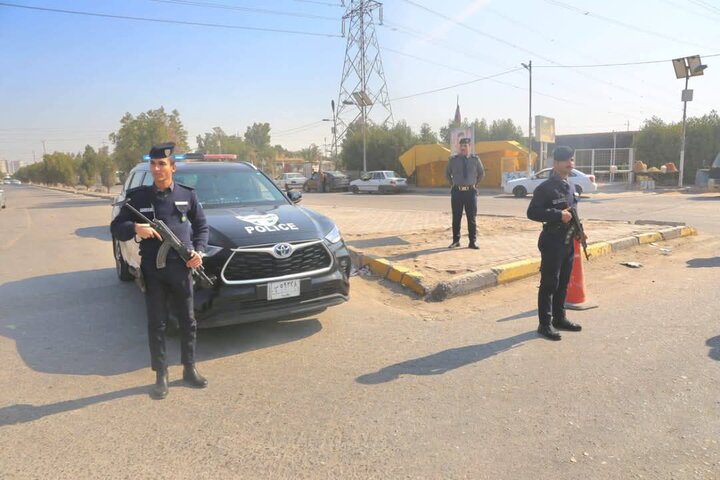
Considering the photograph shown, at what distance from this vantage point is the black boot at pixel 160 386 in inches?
142

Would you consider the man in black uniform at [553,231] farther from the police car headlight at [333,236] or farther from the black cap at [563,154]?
the police car headlight at [333,236]

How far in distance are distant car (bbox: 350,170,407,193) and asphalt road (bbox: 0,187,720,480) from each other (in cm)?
2632

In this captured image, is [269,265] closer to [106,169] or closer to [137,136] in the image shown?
[137,136]

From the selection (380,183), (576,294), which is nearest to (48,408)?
(576,294)

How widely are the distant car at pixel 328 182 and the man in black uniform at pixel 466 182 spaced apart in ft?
92.1

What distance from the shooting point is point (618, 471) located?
2.65 meters

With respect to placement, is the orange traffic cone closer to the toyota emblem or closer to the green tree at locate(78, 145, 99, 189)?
the toyota emblem

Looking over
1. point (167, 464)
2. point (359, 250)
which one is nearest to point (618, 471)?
point (167, 464)

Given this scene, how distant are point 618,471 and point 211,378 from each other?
2.79 m

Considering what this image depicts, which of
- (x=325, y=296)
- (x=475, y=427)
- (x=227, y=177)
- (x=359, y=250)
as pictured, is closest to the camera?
(x=475, y=427)

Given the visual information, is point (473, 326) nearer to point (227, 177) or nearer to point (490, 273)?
point (490, 273)

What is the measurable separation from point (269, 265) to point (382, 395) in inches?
60.1

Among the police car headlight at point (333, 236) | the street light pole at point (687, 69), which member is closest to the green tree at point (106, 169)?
the street light pole at point (687, 69)

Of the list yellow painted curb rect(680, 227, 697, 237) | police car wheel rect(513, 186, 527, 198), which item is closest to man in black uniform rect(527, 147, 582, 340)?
yellow painted curb rect(680, 227, 697, 237)
